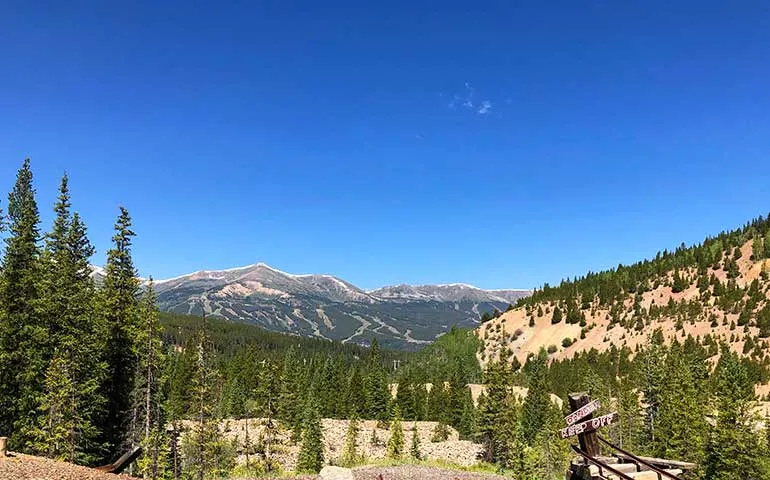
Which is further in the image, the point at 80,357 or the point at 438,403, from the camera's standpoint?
the point at 438,403

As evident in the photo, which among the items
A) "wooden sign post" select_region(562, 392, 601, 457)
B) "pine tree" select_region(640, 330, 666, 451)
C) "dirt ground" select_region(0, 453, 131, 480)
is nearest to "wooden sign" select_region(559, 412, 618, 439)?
"wooden sign post" select_region(562, 392, 601, 457)

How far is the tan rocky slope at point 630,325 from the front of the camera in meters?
119

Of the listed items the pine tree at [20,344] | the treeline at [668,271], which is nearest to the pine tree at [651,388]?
the pine tree at [20,344]

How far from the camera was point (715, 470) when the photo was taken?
121 feet

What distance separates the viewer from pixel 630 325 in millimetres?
136250

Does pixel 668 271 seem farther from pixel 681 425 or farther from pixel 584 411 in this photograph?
pixel 584 411

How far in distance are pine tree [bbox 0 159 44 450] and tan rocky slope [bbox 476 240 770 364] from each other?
325 ft

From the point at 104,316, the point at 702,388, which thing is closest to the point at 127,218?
the point at 104,316

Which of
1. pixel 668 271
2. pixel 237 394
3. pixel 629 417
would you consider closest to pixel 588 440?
pixel 629 417

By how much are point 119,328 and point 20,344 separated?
18.5ft

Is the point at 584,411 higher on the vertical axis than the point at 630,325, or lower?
lower

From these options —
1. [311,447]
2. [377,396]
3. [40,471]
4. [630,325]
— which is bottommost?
[377,396]

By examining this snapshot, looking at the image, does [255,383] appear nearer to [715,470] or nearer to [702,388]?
[702,388]

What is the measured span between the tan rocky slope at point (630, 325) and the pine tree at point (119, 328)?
92.7 meters
